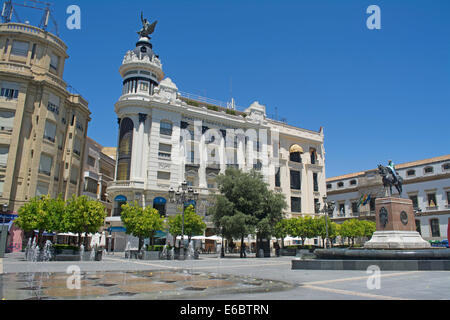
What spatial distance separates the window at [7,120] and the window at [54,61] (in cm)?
765

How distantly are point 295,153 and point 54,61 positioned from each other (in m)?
38.5

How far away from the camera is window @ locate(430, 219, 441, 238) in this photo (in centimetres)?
4744

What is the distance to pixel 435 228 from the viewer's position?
47.9 metres

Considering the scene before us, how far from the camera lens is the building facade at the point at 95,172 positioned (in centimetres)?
4755

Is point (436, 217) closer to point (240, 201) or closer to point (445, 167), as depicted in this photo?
point (445, 167)

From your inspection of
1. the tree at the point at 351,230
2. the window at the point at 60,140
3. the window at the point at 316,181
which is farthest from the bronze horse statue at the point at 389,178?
the window at the point at 316,181

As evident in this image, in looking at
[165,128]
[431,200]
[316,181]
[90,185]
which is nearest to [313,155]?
[316,181]

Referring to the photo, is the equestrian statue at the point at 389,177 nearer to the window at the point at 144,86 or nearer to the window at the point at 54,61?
A: the window at the point at 144,86

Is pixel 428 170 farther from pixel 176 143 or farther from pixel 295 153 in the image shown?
pixel 176 143

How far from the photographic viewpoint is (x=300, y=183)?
55469 mm

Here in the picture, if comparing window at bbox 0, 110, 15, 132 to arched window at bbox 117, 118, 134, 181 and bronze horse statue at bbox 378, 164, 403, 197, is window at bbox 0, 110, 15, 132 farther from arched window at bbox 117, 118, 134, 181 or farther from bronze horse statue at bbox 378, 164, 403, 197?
bronze horse statue at bbox 378, 164, 403, 197

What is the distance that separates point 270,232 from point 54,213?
19.0 meters
